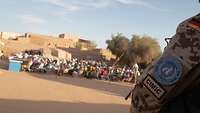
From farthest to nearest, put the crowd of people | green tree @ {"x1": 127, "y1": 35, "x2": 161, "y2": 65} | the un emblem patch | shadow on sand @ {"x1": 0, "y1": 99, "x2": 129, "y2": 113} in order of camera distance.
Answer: green tree @ {"x1": 127, "y1": 35, "x2": 161, "y2": 65} → the crowd of people → shadow on sand @ {"x1": 0, "y1": 99, "x2": 129, "y2": 113} → the un emblem patch

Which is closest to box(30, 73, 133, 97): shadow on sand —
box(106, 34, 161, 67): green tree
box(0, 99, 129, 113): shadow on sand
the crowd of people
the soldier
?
the crowd of people

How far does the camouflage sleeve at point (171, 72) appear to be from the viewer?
1504 mm

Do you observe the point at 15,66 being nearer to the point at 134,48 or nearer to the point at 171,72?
the point at 134,48

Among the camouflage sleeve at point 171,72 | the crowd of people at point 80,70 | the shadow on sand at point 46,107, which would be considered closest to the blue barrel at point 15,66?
the crowd of people at point 80,70

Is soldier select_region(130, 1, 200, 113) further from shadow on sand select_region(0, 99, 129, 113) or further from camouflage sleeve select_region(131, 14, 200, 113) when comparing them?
shadow on sand select_region(0, 99, 129, 113)

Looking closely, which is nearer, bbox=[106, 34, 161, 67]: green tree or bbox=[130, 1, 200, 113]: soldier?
bbox=[130, 1, 200, 113]: soldier

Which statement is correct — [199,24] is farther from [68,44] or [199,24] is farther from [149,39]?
[68,44]

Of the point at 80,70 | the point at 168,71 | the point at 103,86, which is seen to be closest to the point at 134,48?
the point at 80,70

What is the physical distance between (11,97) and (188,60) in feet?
38.6

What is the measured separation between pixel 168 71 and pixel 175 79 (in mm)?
40

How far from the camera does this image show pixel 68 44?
8319cm

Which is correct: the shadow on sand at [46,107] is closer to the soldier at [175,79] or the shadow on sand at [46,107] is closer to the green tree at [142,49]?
the soldier at [175,79]

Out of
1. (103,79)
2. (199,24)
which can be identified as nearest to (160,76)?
(199,24)

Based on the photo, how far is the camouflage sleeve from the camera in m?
1.50
